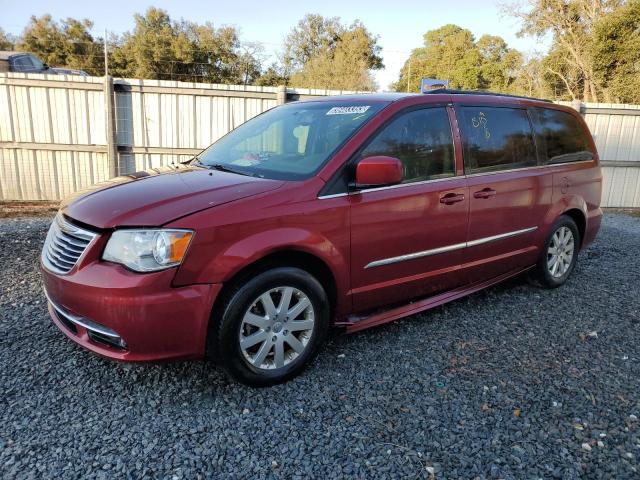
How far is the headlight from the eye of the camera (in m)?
2.43

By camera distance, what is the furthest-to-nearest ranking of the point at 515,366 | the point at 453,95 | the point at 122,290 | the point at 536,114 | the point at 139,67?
the point at 139,67, the point at 536,114, the point at 453,95, the point at 515,366, the point at 122,290

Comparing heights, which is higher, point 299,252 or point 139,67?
point 139,67

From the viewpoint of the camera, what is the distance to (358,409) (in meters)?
2.66

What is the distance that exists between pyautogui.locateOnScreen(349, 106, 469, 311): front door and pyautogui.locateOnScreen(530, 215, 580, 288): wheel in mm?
1304

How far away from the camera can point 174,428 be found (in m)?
2.45

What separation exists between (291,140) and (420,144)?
0.94m

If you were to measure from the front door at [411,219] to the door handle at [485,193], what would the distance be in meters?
0.12

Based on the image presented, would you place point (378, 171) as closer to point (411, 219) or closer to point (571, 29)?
point (411, 219)

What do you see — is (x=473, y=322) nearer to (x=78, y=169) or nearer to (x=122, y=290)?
(x=122, y=290)

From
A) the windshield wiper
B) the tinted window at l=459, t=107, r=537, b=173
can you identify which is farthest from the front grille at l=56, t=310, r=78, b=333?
the tinted window at l=459, t=107, r=537, b=173

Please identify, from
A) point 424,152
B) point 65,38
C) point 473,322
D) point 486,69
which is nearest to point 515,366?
point 473,322

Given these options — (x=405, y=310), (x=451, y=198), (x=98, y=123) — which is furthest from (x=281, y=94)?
(x=405, y=310)

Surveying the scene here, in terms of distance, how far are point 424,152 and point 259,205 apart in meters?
1.41

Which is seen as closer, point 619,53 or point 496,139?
point 496,139
